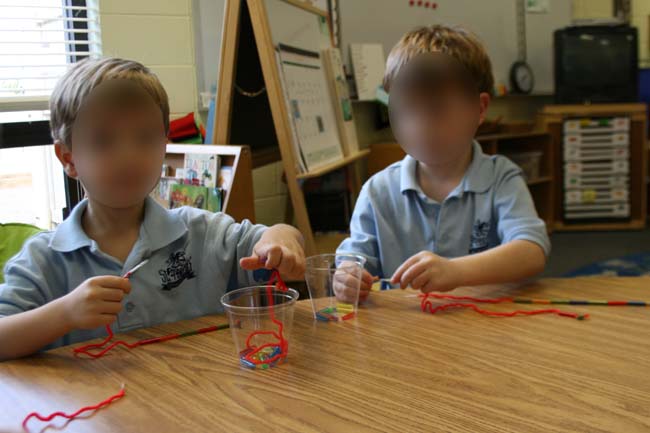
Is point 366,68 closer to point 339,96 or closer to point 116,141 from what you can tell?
point 339,96

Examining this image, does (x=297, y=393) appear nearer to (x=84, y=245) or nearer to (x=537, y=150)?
(x=84, y=245)

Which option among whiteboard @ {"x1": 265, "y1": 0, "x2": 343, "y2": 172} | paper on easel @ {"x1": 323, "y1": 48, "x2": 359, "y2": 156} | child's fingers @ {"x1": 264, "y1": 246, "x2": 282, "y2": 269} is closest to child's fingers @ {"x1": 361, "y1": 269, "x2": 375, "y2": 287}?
child's fingers @ {"x1": 264, "y1": 246, "x2": 282, "y2": 269}

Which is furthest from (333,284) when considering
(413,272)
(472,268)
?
(472,268)

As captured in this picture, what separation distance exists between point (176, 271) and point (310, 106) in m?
1.43

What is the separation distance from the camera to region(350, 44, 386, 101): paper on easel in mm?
3467

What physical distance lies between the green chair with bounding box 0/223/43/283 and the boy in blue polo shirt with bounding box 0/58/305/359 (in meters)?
0.48

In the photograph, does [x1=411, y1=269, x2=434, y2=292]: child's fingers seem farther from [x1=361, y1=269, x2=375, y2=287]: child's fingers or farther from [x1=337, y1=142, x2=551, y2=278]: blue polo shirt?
[x1=337, y1=142, x2=551, y2=278]: blue polo shirt

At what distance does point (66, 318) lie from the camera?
2.71 feet

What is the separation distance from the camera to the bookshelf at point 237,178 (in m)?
1.86

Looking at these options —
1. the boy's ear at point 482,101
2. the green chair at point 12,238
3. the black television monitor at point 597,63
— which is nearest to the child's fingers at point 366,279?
the boy's ear at point 482,101

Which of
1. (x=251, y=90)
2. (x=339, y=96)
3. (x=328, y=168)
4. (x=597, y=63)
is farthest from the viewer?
Result: (x=597, y=63)

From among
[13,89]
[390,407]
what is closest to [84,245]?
[390,407]

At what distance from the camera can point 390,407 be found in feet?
2.05

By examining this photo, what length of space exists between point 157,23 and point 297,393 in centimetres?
207
